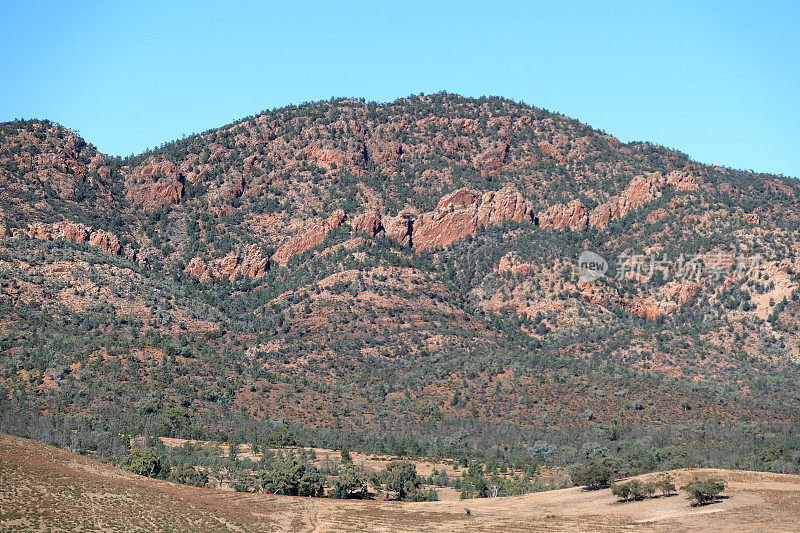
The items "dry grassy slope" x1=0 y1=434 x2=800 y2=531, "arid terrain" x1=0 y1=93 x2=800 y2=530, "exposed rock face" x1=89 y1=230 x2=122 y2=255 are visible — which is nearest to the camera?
"dry grassy slope" x1=0 y1=434 x2=800 y2=531

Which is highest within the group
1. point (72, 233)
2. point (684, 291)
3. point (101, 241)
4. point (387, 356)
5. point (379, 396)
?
point (72, 233)

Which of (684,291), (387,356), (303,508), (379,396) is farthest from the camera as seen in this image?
(684,291)

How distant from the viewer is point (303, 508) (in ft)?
307

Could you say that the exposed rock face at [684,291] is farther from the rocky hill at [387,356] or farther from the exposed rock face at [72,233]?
the exposed rock face at [72,233]

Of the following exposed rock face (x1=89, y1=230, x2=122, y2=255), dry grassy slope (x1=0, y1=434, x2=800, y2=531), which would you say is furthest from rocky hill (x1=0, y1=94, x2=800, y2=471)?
dry grassy slope (x1=0, y1=434, x2=800, y2=531)

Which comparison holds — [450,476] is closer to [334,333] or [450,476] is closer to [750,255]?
[334,333]

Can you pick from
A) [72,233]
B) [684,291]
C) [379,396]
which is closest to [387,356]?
[379,396]

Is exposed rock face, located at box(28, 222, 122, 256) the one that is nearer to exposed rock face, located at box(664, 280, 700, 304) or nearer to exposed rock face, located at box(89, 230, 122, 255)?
exposed rock face, located at box(89, 230, 122, 255)

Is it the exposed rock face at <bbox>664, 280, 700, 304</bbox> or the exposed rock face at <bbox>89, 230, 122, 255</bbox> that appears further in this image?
the exposed rock face at <bbox>664, 280, 700, 304</bbox>

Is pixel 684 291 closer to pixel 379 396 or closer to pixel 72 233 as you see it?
pixel 379 396

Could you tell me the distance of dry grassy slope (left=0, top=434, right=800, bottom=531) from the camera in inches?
2982

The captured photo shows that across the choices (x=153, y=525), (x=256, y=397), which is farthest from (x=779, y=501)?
(x=256, y=397)

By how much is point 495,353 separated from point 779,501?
9814 cm

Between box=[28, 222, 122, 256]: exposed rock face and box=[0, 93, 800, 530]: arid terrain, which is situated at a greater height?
box=[28, 222, 122, 256]: exposed rock face
